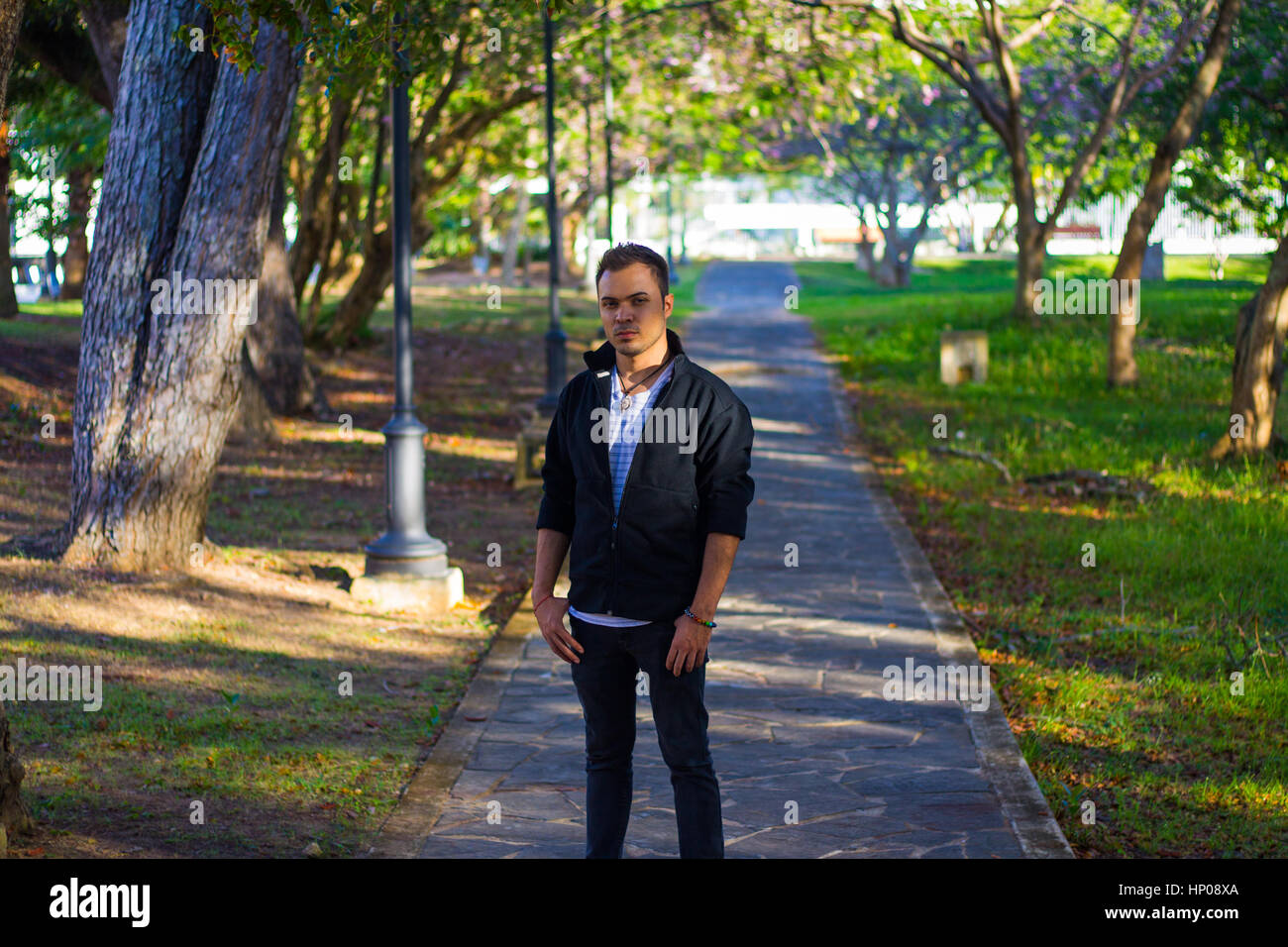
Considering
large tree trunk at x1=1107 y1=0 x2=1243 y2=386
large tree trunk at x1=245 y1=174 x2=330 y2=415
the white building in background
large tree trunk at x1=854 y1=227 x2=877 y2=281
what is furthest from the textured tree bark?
large tree trunk at x1=854 y1=227 x2=877 y2=281

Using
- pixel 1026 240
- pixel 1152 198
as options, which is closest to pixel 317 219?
pixel 1026 240

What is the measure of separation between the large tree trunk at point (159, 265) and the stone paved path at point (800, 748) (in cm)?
265

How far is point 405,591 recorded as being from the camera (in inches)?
355

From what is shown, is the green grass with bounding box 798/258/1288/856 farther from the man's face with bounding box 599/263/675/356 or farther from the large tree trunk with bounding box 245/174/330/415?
the large tree trunk with bounding box 245/174/330/415

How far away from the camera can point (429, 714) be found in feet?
22.7

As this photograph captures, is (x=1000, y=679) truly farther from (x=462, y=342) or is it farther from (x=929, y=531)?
(x=462, y=342)

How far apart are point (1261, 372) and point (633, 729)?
10234 mm

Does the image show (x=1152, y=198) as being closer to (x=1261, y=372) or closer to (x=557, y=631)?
(x=1261, y=372)

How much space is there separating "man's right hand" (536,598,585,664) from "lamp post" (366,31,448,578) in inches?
196

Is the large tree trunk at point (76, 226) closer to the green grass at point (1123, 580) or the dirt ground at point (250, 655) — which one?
the dirt ground at point (250, 655)

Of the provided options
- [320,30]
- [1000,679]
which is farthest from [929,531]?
[320,30]

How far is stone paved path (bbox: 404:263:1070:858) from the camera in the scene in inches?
208

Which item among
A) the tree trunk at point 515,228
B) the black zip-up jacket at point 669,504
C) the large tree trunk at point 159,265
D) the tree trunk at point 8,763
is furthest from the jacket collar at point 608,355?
the tree trunk at point 515,228

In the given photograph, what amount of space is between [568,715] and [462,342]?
20225 mm
